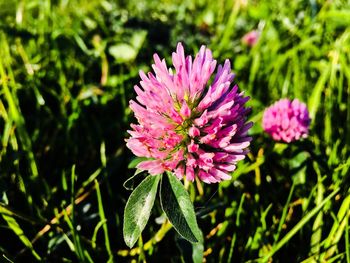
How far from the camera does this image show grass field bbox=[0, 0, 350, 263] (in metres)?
1.06

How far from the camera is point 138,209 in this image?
84 cm

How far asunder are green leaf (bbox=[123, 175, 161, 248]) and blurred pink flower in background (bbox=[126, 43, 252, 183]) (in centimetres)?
7

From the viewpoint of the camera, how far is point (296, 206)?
1.25 m

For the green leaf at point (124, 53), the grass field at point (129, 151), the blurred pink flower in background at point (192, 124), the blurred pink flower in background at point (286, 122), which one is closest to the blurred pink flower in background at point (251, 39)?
the grass field at point (129, 151)

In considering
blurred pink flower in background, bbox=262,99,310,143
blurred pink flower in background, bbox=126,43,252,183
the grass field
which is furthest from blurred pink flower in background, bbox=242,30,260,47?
blurred pink flower in background, bbox=126,43,252,183

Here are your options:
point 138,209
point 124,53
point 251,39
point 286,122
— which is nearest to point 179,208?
point 138,209

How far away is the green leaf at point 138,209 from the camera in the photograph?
2.61 ft

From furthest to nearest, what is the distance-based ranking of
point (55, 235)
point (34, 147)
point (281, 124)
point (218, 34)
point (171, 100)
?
point (218, 34), point (34, 147), point (281, 124), point (55, 235), point (171, 100)

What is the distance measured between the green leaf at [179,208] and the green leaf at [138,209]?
29 mm

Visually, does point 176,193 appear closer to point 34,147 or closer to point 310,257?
point 310,257

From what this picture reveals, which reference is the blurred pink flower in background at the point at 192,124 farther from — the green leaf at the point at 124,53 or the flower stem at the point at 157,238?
the green leaf at the point at 124,53

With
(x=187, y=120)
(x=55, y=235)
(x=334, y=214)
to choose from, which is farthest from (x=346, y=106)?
(x=55, y=235)

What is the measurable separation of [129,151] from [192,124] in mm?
610

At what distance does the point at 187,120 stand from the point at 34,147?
78 cm
